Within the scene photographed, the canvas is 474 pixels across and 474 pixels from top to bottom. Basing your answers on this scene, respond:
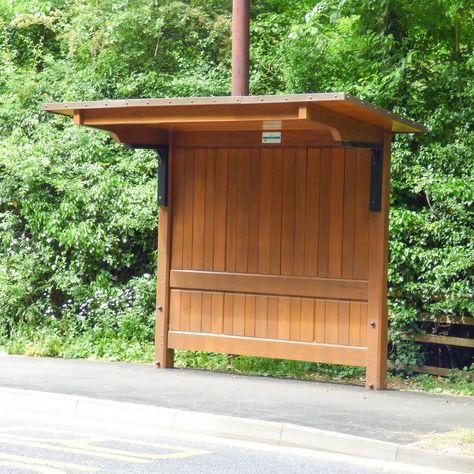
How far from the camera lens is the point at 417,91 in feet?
50.1

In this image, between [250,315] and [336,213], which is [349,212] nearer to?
[336,213]

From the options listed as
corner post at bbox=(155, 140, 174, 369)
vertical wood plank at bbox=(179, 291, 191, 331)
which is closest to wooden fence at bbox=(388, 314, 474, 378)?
vertical wood plank at bbox=(179, 291, 191, 331)

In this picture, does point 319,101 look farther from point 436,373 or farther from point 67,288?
point 67,288

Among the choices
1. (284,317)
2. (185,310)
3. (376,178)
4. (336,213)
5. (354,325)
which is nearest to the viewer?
(376,178)

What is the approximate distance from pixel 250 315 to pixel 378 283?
171 cm

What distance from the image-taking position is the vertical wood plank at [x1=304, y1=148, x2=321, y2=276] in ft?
39.4

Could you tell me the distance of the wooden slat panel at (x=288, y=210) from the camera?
39.9ft

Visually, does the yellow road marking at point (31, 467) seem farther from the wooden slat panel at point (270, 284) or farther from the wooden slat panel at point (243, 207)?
the wooden slat panel at point (243, 207)

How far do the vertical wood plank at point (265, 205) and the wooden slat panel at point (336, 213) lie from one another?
2.62 feet

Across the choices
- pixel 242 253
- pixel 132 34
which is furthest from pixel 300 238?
pixel 132 34

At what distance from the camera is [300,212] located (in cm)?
1212

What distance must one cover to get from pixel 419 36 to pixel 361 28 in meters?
0.90

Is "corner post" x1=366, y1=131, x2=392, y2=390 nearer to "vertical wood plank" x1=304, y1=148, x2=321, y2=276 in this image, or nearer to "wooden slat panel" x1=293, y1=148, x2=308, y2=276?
"vertical wood plank" x1=304, y1=148, x2=321, y2=276

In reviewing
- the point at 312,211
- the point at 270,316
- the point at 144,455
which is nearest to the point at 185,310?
the point at 270,316
